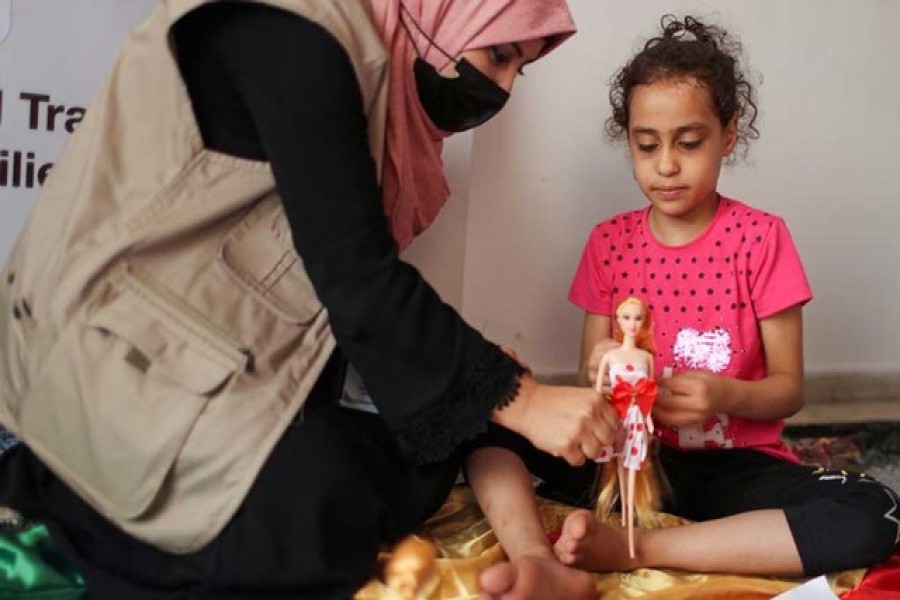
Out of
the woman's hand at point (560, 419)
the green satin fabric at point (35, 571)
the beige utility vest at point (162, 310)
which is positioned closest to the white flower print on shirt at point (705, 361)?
the woman's hand at point (560, 419)

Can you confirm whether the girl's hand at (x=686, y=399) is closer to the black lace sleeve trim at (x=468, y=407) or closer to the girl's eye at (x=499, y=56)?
the black lace sleeve trim at (x=468, y=407)

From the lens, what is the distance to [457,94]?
0.98 meters

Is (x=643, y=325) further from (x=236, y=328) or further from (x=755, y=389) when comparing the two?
(x=236, y=328)

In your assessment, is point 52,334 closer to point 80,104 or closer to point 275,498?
point 275,498

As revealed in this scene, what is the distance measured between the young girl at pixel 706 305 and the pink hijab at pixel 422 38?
0.74ft

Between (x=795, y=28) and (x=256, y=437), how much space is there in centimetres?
125

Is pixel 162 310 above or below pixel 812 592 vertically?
above

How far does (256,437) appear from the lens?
2.75ft

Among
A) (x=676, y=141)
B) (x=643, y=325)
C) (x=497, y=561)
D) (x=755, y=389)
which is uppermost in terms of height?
(x=676, y=141)

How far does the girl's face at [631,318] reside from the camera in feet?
3.15

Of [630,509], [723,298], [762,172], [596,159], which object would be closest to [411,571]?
[630,509]

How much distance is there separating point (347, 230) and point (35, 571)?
41 cm

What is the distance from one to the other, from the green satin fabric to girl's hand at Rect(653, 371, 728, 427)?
0.59m

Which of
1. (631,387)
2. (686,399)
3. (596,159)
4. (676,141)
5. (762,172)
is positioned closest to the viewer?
(631,387)
